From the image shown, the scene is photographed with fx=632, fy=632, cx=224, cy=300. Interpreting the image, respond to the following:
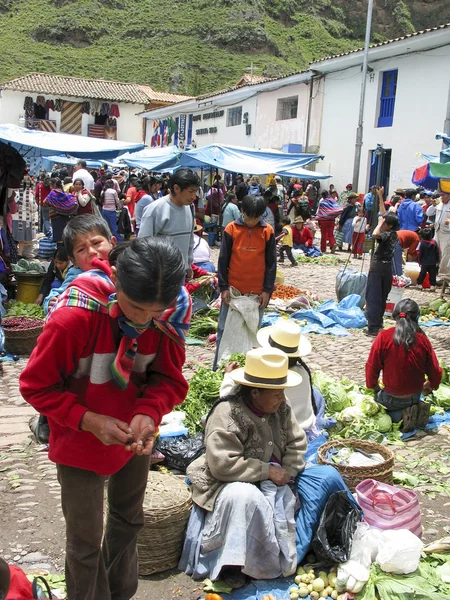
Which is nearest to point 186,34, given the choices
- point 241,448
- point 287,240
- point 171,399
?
point 287,240

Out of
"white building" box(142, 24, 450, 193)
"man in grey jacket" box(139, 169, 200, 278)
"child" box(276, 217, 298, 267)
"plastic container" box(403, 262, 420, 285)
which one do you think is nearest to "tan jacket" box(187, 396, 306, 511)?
"man in grey jacket" box(139, 169, 200, 278)

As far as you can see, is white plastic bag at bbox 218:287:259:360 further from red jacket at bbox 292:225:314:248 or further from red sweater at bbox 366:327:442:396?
red jacket at bbox 292:225:314:248

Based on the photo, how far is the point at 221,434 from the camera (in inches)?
130

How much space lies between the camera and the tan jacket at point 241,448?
3.31 m

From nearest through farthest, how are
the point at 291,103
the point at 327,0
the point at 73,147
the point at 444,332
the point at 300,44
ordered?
the point at 444,332, the point at 73,147, the point at 291,103, the point at 300,44, the point at 327,0

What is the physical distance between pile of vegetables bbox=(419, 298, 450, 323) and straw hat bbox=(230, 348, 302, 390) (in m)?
6.89

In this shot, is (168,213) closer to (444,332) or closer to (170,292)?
(170,292)

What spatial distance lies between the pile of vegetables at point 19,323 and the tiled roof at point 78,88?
128ft

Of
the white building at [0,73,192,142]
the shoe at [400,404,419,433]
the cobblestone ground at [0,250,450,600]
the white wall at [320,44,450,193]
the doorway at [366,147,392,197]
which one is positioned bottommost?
the cobblestone ground at [0,250,450,600]

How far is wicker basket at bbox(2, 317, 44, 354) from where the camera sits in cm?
704

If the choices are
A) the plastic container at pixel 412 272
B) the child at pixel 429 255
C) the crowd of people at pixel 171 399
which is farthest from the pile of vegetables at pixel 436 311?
the crowd of people at pixel 171 399

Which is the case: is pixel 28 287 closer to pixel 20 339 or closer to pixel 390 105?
pixel 20 339

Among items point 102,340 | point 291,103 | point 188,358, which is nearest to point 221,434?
point 102,340

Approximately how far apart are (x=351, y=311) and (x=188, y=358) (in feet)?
10.5
